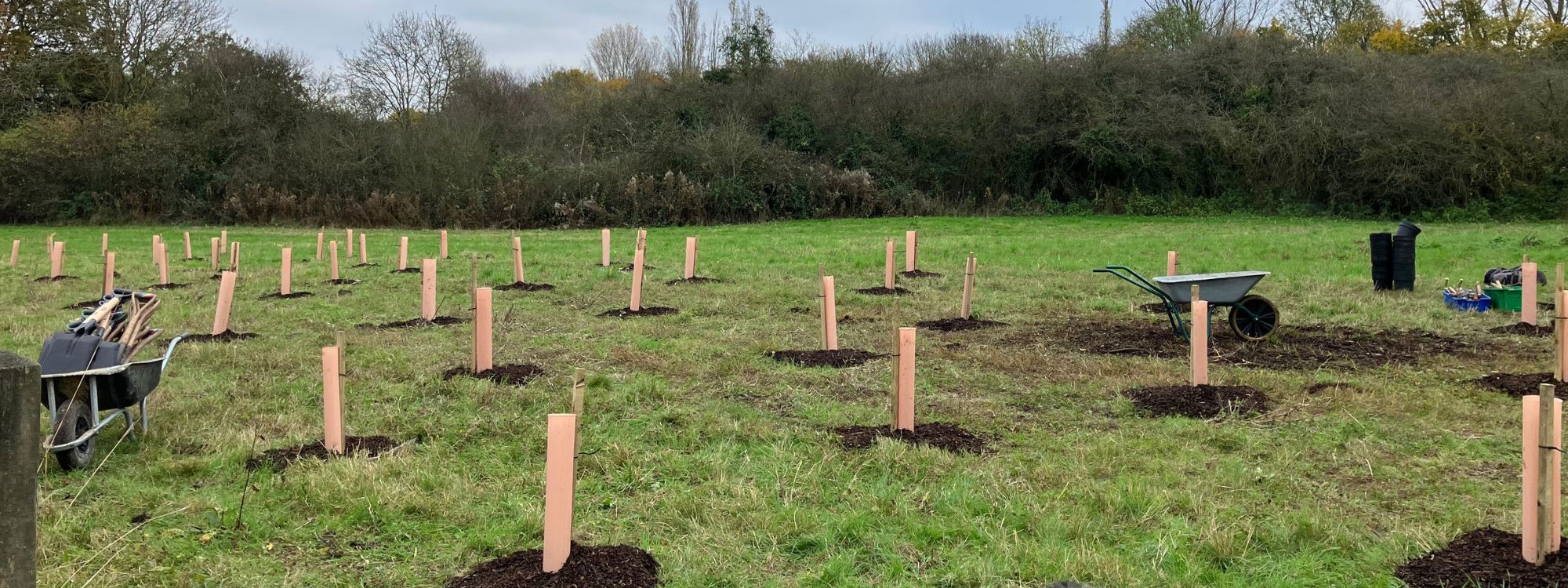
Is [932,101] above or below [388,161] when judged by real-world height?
above

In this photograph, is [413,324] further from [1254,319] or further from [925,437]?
[1254,319]

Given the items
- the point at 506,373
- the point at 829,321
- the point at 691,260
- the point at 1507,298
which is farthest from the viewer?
the point at 691,260

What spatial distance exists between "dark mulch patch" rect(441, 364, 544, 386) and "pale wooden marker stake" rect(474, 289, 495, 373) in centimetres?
6

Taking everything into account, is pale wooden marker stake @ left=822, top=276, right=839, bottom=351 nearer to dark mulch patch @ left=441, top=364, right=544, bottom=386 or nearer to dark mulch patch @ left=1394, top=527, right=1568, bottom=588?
dark mulch patch @ left=441, top=364, right=544, bottom=386

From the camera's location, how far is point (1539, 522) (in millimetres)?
3227

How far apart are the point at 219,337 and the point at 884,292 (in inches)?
252

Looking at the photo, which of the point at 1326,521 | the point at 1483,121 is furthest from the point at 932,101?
the point at 1326,521

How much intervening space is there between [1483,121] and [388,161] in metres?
28.4

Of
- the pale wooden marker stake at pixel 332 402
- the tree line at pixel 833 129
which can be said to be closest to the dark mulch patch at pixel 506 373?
the pale wooden marker stake at pixel 332 402

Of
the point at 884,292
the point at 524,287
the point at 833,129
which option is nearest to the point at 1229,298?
the point at 884,292

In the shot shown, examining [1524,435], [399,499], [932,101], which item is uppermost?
[932,101]

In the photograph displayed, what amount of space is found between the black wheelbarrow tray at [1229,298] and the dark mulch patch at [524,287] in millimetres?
6604

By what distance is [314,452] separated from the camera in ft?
15.9

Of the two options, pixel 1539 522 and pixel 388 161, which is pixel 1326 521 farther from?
pixel 388 161
